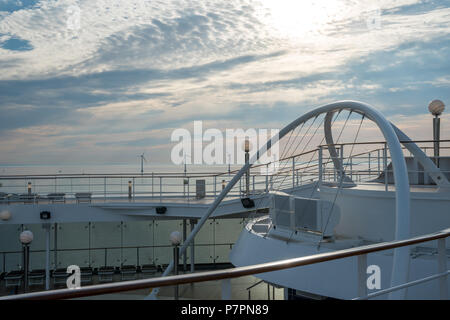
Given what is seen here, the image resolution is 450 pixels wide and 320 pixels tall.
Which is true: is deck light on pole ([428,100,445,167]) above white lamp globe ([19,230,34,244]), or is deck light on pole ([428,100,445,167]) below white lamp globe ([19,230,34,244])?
above

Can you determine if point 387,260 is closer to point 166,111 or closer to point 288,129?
point 288,129

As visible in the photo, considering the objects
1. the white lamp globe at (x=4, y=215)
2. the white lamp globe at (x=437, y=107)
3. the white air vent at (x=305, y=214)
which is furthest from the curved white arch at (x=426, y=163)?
the white lamp globe at (x=4, y=215)

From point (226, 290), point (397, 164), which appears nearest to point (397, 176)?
point (397, 164)

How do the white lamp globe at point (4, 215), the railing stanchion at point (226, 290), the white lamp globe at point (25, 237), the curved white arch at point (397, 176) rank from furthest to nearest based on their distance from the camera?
the white lamp globe at point (4, 215), the white lamp globe at point (25, 237), the curved white arch at point (397, 176), the railing stanchion at point (226, 290)

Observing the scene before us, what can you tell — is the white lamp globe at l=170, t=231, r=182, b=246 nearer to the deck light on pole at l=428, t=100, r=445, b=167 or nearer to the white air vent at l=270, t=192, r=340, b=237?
the white air vent at l=270, t=192, r=340, b=237

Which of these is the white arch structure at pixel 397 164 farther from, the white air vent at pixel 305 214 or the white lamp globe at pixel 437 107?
the white lamp globe at pixel 437 107

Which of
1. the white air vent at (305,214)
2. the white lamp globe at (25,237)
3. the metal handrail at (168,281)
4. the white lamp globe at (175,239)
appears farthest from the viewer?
the white lamp globe at (25,237)

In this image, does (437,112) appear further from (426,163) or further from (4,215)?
(4,215)

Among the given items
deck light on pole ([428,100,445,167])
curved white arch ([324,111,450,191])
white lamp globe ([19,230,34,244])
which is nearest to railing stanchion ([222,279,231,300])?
curved white arch ([324,111,450,191])

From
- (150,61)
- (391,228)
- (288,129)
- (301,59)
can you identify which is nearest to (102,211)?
(150,61)

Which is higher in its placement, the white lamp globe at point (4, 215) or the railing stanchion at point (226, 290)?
the railing stanchion at point (226, 290)
